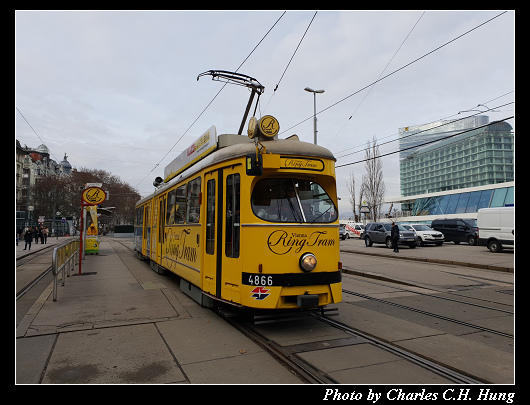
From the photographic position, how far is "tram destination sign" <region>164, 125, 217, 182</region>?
8.16m

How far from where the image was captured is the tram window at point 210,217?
6984 mm

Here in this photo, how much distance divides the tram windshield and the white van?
648 inches

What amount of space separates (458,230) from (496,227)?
24.4ft

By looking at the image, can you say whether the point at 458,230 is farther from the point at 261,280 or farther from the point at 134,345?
the point at 134,345

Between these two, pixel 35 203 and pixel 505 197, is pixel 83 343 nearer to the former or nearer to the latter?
pixel 505 197

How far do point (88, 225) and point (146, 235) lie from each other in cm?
969

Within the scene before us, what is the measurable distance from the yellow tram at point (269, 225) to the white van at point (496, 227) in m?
16.4

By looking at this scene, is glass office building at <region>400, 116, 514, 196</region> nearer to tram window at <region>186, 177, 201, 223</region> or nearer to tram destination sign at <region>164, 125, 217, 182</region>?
tram destination sign at <region>164, 125, 217, 182</region>

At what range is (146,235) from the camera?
15641 mm

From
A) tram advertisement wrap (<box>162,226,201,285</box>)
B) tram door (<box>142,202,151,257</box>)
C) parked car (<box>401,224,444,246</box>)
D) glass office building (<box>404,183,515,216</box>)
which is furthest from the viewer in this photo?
glass office building (<box>404,183,515,216</box>)

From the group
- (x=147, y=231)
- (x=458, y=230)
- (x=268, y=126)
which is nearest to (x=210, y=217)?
(x=268, y=126)

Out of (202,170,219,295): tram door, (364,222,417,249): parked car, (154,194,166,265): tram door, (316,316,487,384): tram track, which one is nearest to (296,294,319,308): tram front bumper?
(316,316,487,384): tram track

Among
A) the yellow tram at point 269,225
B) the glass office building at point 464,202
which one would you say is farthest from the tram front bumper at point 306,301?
the glass office building at point 464,202

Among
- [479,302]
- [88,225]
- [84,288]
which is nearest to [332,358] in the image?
[479,302]
